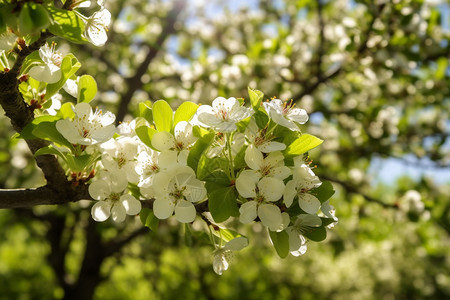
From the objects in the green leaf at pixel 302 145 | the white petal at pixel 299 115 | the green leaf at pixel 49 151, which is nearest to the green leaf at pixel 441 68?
the white petal at pixel 299 115

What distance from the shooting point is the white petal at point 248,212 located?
1071 mm

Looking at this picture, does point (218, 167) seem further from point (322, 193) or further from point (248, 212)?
point (322, 193)

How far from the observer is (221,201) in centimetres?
106

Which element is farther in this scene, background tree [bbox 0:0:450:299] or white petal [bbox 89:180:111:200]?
background tree [bbox 0:0:450:299]

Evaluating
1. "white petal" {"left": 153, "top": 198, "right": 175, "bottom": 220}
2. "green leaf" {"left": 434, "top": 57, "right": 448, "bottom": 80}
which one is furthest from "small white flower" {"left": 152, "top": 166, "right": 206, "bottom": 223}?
"green leaf" {"left": 434, "top": 57, "right": 448, "bottom": 80}

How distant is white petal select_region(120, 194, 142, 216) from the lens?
1.17m

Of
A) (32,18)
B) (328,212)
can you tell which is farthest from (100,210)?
(328,212)

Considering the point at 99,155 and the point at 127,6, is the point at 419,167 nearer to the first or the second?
the point at 99,155

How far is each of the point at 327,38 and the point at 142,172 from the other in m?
3.11

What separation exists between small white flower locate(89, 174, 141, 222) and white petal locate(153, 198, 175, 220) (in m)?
0.10

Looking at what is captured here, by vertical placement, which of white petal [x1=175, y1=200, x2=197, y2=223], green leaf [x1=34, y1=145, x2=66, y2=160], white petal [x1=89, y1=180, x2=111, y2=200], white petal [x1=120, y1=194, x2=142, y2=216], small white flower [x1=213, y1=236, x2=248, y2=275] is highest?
green leaf [x1=34, y1=145, x2=66, y2=160]

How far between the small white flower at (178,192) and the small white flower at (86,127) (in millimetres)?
221

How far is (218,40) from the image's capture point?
5.27 meters

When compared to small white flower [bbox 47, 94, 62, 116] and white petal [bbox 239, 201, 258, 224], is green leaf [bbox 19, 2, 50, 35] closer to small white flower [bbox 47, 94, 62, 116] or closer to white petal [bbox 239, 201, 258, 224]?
small white flower [bbox 47, 94, 62, 116]
